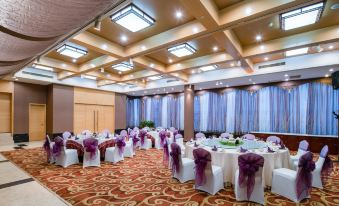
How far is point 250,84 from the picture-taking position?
9.46 meters

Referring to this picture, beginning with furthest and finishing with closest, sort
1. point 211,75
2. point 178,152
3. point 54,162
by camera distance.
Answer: point 211,75, point 54,162, point 178,152

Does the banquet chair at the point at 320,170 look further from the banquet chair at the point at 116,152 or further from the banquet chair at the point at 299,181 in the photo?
the banquet chair at the point at 116,152

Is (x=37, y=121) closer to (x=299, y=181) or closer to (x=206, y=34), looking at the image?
(x=206, y=34)

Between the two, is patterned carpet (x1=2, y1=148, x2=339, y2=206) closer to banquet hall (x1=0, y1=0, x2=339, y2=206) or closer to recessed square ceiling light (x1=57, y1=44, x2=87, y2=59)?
banquet hall (x1=0, y1=0, x2=339, y2=206)

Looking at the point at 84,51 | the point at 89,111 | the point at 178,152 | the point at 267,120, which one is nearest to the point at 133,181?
the point at 178,152

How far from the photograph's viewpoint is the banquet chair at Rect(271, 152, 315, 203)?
10.7 ft

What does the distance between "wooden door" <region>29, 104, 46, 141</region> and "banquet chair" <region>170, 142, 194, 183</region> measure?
953cm

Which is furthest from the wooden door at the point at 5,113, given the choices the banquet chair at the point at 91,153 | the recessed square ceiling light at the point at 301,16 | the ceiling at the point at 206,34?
the recessed square ceiling light at the point at 301,16

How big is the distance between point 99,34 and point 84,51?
167 centimetres

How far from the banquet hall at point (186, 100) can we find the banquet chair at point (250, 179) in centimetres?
2

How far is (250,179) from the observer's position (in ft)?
10.6

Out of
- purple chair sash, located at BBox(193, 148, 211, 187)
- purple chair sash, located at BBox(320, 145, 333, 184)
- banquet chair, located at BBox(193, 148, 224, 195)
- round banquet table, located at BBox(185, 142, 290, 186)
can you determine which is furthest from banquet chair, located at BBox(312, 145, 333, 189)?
purple chair sash, located at BBox(193, 148, 211, 187)

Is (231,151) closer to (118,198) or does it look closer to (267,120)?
(118,198)

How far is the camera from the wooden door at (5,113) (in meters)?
9.48
